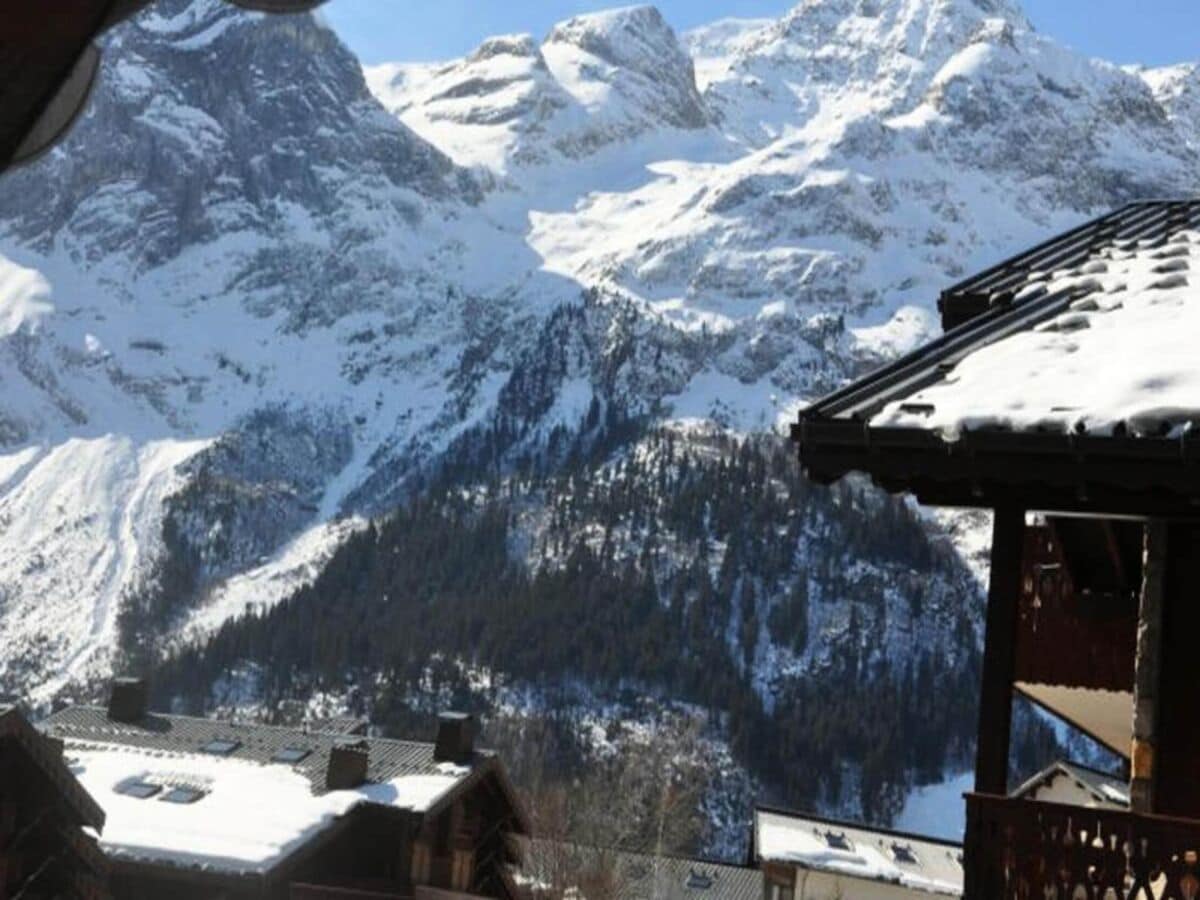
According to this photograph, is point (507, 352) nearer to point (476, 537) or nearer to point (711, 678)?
point (476, 537)

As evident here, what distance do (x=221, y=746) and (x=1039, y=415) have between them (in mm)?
28587

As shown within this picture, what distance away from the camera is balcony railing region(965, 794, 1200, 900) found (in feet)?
15.9

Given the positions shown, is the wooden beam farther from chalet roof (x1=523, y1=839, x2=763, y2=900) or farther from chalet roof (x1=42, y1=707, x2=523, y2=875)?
chalet roof (x1=523, y1=839, x2=763, y2=900)

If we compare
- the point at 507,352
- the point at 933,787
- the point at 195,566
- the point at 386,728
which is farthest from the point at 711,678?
the point at 507,352

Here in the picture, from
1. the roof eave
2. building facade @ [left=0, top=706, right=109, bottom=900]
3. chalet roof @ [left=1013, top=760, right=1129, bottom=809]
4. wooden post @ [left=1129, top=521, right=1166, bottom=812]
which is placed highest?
the roof eave

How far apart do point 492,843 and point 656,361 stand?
485 ft

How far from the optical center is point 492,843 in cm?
2831

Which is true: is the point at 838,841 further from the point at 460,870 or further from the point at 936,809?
the point at 936,809

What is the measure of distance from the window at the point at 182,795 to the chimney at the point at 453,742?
4.88 metres

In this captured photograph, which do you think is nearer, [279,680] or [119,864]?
[119,864]

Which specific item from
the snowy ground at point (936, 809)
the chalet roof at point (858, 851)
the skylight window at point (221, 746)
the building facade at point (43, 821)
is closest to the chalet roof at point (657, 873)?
the chalet roof at point (858, 851)

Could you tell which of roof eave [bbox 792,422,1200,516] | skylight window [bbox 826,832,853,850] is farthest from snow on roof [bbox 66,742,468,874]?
roof eave [bbox 792,422,1200,516]

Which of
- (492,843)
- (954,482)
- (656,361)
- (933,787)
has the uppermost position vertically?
(656,361)

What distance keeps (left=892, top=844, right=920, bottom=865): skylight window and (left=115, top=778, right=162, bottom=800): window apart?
72.5 ft
